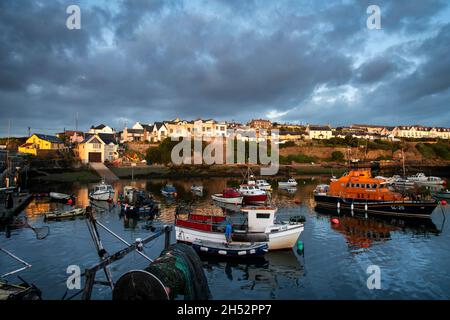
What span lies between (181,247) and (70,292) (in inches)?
262

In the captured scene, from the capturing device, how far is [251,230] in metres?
24.2

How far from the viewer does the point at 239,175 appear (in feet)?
320

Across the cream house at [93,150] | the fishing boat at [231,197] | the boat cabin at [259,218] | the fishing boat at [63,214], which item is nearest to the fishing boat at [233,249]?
the boat cabin at [259,218]

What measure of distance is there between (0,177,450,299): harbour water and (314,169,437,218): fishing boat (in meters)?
1.62

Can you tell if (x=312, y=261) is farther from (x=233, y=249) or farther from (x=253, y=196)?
(x=253, y=196)

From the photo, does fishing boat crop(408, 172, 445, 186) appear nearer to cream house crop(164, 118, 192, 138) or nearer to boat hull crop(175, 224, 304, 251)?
boat hull crop(175, 224, 304, 251)

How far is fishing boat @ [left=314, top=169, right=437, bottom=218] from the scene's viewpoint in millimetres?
36781

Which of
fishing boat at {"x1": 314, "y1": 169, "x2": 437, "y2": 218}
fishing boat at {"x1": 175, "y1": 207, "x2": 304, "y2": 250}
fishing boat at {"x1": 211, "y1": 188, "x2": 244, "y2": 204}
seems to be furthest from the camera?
fishing boat at {"x1": 211, "y1": 188, "x2": 244, "y2": 204}

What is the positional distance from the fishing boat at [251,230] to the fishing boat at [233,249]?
83 centimetres

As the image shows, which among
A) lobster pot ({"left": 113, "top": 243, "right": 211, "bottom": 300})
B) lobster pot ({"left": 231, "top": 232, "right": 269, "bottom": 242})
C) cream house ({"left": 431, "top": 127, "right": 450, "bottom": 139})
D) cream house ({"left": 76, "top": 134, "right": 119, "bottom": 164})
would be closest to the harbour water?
lobster pot ({"left": 231, "top": 232, "right": 269, "bottom": 242})

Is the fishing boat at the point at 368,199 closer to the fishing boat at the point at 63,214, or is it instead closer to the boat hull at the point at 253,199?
the boat hull at the point at 253,199

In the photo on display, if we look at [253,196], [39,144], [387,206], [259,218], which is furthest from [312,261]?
[39,144]

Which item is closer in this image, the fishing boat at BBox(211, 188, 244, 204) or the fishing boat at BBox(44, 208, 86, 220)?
the fishing boat at BBox(44, 208, 86, 220)
